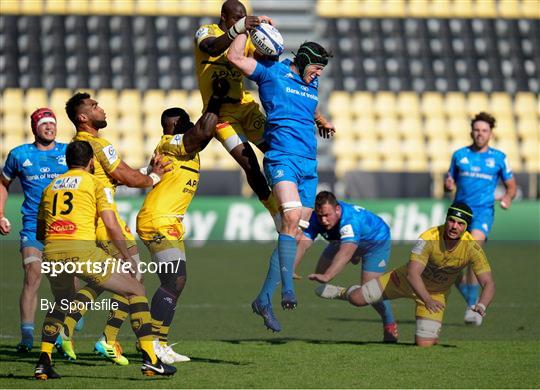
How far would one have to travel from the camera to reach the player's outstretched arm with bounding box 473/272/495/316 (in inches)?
397

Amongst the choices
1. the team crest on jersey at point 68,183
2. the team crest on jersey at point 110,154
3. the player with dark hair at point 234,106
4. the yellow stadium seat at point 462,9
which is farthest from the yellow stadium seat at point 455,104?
the team crest on jersey at point 68,183

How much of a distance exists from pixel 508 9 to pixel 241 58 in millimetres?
19636

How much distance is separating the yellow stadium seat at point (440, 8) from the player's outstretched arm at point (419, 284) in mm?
17703

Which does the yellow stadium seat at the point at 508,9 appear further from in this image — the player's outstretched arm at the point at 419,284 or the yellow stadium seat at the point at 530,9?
the player's outstretched arm at the point at 419,284

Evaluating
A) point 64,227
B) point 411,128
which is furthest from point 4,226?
point 411,128

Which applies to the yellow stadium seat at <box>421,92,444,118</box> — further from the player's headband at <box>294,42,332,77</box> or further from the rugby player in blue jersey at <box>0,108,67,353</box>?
the player's headband at <box>294,42,332,77</box>

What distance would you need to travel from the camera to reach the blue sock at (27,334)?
403 inches

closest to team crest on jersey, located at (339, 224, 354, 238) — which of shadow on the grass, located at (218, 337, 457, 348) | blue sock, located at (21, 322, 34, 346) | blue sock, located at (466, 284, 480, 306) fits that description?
shadow on the grass, located at (218, 337, 457, 348)

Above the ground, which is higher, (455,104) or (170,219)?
(455,104)

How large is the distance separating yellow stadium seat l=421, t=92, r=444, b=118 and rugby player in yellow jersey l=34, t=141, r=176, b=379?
1795cm

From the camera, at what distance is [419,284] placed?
10.5 m

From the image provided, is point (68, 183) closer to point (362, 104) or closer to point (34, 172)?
point (34, 172)

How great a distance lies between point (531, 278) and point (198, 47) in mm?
8821

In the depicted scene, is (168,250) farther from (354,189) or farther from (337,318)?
(354,189)
